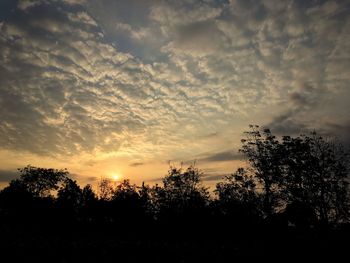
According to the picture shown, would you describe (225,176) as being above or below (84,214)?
above

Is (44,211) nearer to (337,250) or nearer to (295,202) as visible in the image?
(295,202)

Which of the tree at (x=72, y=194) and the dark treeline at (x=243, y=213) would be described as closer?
the dark treeline at (x=243, y=213)

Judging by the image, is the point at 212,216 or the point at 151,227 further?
the point at 151,227

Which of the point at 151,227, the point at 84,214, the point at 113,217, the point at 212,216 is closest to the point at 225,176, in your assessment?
the point at 212,216

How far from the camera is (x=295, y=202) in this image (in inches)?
1778

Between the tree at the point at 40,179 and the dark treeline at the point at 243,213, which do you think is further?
the tree at the point at 40,179

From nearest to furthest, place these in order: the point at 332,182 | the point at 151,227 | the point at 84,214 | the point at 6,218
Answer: the point at 332,182 → the point at 151,227 → the point at 6,218 → the point at 84,214

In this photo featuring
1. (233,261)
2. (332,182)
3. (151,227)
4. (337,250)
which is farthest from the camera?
(151,227)

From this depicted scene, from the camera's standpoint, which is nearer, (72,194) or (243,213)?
(243,213)

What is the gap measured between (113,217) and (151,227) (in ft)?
62.1

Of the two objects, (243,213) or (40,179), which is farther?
(40,179)

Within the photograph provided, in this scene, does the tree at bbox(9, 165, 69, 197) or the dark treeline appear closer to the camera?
the dark treeline

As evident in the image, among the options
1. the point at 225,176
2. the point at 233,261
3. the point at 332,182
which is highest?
the point at 225,176

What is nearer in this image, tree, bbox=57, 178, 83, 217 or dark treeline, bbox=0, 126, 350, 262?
dark treeline, bbox=0, 126, 350, 262
